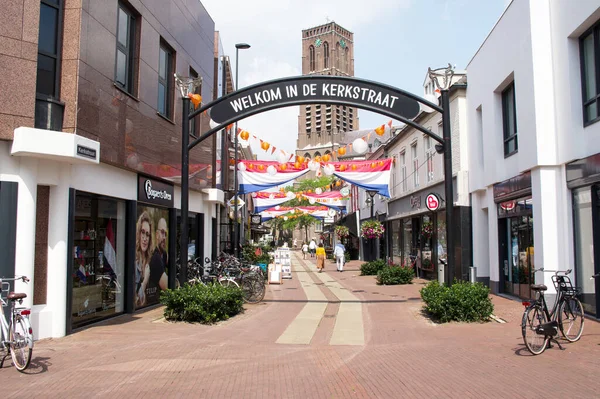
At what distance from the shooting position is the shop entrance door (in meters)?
13.0

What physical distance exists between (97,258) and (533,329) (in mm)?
8030

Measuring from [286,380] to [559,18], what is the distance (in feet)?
32.5

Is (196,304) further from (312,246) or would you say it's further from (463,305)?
(312,246)

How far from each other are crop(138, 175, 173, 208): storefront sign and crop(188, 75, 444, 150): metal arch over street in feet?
5.82

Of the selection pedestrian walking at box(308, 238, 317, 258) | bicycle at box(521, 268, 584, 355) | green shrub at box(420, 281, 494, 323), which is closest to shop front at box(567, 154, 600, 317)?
green shrub at box(420, 281, 494, 323)

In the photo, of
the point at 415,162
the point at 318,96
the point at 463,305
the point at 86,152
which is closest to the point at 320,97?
the point at 318,96

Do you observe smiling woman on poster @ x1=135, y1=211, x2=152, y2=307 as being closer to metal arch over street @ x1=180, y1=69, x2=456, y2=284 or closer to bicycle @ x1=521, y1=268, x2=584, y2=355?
metal arch over street @ x1=180, y1=69, x2=456, y2=284

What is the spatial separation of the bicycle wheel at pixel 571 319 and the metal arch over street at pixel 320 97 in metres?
4.33

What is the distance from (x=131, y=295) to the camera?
37.6 feet

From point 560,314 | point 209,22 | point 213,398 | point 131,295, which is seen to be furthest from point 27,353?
point 209,22

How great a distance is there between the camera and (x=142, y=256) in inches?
482

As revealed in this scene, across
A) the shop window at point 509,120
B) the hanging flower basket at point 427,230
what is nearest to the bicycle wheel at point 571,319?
the shop window at point 509,120

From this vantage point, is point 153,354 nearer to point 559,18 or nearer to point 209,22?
point 559,18

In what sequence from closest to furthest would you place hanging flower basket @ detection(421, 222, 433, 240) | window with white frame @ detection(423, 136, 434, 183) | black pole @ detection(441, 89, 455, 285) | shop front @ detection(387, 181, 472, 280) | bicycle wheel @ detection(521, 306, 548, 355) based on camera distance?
bicycle wheel @ detection(521, 306, 548, 355)
black pole @ detection(441, 89, 455, 285)
shop front @ detection(387, 181, 472, 280)
hanging flower basket @ detection(421, 222, 433, 240)
window with white frame @ detection(423, 136, 434, 183)
